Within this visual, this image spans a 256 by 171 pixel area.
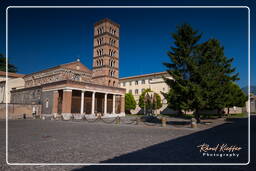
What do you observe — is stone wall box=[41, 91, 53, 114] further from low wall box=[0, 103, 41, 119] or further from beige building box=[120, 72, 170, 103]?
beige building box=[120, 72, 170, 103]

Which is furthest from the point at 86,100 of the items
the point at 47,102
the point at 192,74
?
the point at 192,74

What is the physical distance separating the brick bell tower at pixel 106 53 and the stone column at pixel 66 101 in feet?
35.3

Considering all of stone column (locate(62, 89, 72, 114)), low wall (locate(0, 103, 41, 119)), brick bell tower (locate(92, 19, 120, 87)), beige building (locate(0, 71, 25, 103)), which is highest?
brick bell tower (locate(92, 19, 120, 87))

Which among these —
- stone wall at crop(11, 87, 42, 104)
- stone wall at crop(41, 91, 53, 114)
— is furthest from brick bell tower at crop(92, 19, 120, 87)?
stone wall at crop(11, 87, 42, 104)

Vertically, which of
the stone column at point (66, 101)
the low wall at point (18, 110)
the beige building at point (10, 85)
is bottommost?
the low wall at point (18, 110)

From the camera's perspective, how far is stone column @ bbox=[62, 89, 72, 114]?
30.1m

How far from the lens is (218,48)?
74.0 feet

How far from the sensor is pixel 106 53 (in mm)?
40625

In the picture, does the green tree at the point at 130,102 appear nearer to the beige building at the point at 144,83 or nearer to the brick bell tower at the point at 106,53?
the beige building at the point at 144,83

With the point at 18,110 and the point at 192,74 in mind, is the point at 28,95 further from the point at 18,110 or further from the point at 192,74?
the point at 192,74

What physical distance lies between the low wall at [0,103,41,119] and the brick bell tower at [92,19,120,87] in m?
14.3

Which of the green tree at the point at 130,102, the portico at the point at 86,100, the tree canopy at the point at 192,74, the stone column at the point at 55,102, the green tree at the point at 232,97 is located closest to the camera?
the tree canopy at the point at 192,74

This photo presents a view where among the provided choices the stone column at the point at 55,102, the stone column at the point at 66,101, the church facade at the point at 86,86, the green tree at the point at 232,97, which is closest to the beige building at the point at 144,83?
the church facade at the point at 86,86

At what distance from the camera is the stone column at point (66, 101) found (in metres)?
30.1
